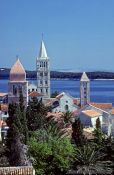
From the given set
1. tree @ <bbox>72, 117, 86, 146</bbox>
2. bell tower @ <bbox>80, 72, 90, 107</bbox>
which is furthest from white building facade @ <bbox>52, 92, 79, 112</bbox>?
tree @ <bbox>72, 117, 86, 146</bbox>

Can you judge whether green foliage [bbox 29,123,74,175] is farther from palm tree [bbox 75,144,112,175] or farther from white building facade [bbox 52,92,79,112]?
white building facade [bbox 52,92,79,112]

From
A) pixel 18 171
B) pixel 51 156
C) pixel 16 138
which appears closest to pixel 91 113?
pixel 16 138

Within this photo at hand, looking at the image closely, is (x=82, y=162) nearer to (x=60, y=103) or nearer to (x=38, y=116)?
(x=38, y=116)

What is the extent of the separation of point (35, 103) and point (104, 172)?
1891cm

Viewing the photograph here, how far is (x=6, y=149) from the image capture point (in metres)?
26.8

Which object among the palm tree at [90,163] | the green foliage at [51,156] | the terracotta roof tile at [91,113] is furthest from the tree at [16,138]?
the terracotta roof tile at [91,113]

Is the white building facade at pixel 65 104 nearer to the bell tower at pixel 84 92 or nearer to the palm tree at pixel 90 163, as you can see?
the bell tower at pixel 84 92

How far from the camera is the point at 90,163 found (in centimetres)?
2389

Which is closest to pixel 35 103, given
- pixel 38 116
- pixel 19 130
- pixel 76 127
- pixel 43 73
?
pixel 38 116

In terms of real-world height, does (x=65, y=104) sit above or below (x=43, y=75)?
below

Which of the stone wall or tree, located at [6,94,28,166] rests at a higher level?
the stone wall

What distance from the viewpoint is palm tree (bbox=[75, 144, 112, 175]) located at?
75.4 ft

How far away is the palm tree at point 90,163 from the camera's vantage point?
2298 centimetres

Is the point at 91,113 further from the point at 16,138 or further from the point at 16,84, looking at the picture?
the point at 16,138
